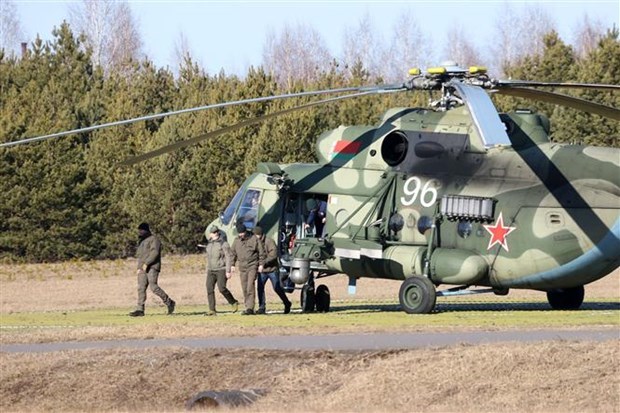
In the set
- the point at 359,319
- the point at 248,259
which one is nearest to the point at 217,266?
the point at 248,259

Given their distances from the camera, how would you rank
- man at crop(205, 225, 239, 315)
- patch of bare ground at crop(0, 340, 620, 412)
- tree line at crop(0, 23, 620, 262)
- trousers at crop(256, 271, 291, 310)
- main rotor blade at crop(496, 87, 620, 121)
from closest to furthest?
patch of bare ground at crop(0, 340, 620, 412) → main rotor blade at crop(496, 87, 620, 121) → trousers at crop(256, 271, 291, 310) → man at crop(205, 225, 239, 315) → tree line at crop(0, 23, 620, 262)

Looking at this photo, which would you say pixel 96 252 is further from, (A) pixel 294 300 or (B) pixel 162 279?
(A) pixel 294 300

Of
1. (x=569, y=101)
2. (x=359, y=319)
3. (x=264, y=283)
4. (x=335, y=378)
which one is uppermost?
(x=569, y=101)

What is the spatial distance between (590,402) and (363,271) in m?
11.0

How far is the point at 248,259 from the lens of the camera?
25.0 m

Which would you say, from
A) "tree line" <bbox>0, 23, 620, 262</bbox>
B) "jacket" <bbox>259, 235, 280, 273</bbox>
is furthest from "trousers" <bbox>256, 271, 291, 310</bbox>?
"tree line" <bbox>0, 23, 620, 262</bbox>

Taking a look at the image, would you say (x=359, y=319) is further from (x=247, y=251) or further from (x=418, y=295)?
(x=247, y=251)

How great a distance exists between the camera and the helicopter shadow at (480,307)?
Result: 25984 millimetres

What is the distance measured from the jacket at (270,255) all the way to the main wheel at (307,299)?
754 millimetres

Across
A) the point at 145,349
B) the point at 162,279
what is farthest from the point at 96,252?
the point at 145,349

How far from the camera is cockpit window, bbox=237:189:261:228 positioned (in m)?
26.7

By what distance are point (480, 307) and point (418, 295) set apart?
158 inches

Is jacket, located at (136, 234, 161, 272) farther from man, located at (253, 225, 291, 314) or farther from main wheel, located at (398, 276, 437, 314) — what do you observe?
main wheel, located at (398, 276, 437, 314)

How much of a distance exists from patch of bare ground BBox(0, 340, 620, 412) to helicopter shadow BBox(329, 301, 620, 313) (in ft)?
26.9
